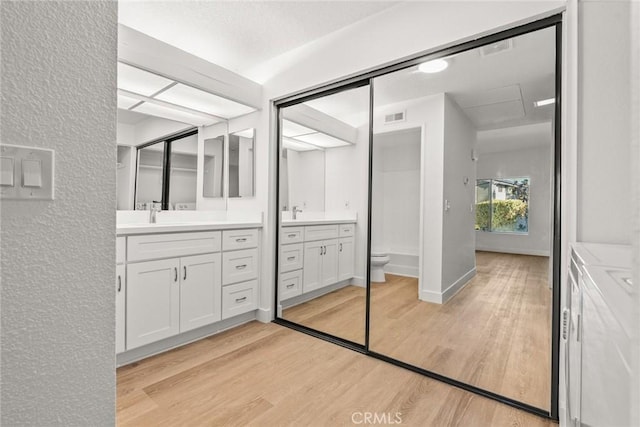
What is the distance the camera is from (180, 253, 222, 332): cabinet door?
2.35 metres

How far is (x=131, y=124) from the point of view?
2684mm

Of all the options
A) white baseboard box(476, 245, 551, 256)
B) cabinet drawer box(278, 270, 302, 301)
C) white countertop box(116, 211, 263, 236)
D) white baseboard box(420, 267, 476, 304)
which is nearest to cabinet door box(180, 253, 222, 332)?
white countertop box(116, 211, 263, 236)

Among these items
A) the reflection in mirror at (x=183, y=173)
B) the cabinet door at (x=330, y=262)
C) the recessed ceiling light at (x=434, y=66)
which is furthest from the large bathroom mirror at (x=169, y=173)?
the recessed ceiling light at (x=434, y=66)

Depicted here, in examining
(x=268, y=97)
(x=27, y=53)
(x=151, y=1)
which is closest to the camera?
(x=27, y=53)

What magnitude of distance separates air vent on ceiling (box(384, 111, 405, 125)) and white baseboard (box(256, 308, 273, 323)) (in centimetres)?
196

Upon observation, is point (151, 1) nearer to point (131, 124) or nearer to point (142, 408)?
point (131, 124)

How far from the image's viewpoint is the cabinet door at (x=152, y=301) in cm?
207

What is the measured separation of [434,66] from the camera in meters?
2.09

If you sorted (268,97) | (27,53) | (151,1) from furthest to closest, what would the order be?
(268,97) → (151,1) → (27,53)

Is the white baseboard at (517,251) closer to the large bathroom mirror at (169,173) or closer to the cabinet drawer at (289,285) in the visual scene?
the cabinet drawer at (289,285)

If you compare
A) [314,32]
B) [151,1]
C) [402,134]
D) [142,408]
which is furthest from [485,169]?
[151,1]

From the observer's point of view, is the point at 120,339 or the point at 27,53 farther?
the point at 120,339

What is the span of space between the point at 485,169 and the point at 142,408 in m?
2.42

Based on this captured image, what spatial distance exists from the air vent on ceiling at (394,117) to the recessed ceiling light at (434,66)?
308 mm
